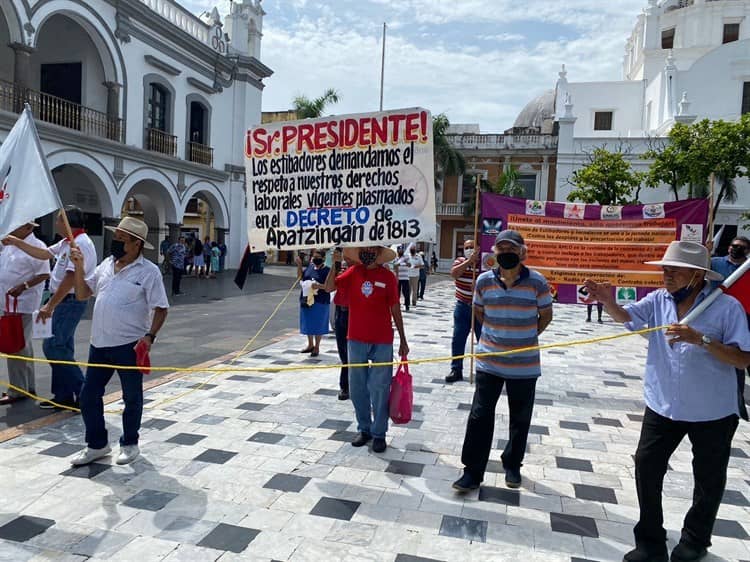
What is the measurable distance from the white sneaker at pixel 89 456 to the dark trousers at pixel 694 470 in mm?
3454

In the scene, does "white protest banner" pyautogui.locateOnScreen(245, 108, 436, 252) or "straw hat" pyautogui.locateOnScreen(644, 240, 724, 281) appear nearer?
"straw hat" pyautogui.locateOnScreen(644, 240, 724, 281)

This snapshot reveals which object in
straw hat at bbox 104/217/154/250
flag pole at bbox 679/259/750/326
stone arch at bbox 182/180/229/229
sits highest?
stone arch at bbox 182/180/229/229

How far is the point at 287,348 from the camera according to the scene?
877 centimetres

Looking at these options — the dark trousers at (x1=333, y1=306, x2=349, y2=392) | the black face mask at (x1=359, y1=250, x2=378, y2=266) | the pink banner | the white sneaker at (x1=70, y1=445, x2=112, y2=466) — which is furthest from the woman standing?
the white sneaker at (x1=70, y1=445, x2=112, y2=466)

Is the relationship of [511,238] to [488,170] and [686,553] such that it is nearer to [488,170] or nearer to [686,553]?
[686,553]

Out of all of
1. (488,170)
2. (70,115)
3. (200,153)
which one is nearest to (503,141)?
(488,170)

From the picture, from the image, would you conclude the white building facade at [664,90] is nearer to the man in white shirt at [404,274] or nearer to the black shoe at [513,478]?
the man in white shirt at [404,274]

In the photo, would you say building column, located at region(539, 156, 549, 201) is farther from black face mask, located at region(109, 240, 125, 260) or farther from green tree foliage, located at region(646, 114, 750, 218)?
black face mask, located at region(109, 240, 125, 260)

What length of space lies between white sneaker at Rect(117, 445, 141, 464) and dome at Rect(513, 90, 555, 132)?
1785 inches

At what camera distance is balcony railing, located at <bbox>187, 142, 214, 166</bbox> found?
2197cm

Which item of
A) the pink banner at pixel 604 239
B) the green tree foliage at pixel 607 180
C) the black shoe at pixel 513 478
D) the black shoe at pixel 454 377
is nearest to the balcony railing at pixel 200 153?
the green tree foliage at pixel 607 180

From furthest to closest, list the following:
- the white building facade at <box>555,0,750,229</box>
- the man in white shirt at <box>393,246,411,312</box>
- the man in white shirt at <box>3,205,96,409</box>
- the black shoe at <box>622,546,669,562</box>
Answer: the white building facade at <box>555,0,750,229</box>, the man in white shirt at <box>393,246,411,312</box>, the man in white shirt at <box>3,205,96,409</box>, the black shoe at <box>622,546,669,562</box>

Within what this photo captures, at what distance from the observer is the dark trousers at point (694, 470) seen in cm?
282

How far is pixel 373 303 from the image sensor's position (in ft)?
14.1
